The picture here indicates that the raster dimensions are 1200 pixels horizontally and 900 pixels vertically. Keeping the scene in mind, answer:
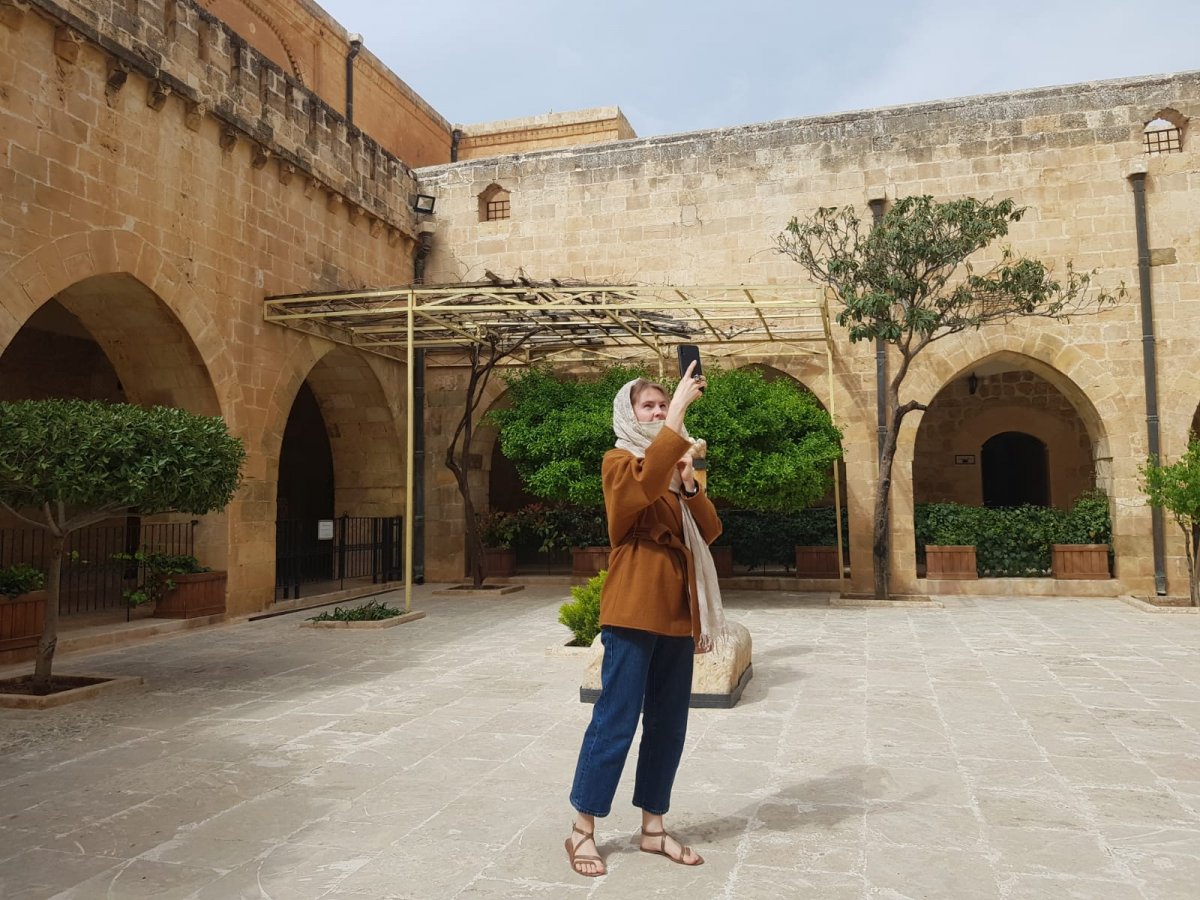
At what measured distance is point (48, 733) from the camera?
484cm

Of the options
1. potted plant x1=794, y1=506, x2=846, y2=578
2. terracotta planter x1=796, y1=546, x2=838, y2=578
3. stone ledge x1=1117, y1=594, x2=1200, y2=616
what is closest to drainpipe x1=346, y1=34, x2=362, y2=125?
potted plant x1=794, y1=506, x2=846, y2=578

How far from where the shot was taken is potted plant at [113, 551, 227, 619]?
8.80 m

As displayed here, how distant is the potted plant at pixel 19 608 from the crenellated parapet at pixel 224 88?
4141 millimetres

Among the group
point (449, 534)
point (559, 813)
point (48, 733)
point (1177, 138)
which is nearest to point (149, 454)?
point (48, 733)

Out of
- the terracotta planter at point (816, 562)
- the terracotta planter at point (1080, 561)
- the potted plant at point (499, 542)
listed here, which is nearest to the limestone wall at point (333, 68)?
the potted plant at point (499, 542)

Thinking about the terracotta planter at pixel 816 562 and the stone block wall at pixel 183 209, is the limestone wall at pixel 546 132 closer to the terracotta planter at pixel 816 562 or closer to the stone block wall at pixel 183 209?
the stone block wall at pixel 183 209

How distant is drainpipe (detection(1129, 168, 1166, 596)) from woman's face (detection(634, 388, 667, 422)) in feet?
33.8

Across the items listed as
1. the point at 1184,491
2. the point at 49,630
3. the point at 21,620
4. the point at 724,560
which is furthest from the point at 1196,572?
the point at 21,620

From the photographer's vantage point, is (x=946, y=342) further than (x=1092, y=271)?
Yes

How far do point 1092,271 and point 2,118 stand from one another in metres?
11.3

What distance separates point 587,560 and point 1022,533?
572 centimetres

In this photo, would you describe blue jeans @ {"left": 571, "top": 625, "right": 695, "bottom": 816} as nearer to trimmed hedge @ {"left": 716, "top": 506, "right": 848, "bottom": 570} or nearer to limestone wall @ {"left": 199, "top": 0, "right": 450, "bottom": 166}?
trimmed hedge @ {"left": 716, "top": 506, "right": 848, "bottom": 570}

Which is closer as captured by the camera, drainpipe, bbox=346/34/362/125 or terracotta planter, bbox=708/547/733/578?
terracotta planter, bbox=708/547/733/578

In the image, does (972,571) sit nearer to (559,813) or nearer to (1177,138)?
(1177,138)
